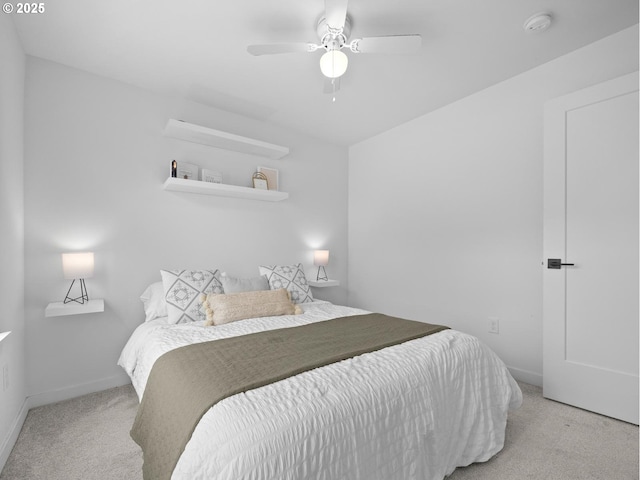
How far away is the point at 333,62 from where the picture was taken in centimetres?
192

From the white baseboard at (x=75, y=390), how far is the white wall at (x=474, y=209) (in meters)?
2.70

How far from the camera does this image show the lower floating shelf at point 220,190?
2725 millimetres

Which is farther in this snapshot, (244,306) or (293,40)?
(244,306)

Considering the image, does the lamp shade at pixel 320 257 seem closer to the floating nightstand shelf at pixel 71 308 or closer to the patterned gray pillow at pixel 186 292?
the patterned gray pillow at pixel 186 292

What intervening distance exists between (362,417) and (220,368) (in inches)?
25.6

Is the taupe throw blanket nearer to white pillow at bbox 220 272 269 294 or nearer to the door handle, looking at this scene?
white pillow at bbox 220 272 269 294

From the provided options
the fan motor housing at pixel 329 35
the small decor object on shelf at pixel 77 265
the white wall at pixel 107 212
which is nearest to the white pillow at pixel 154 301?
the white wall at pixel 107 212

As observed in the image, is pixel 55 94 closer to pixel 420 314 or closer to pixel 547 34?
pixel 547 34

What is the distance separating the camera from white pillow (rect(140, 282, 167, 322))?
246 cm

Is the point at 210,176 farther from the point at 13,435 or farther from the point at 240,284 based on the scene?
the point at 13,435

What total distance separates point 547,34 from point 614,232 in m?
1.40

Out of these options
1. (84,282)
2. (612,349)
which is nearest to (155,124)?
(84,282)

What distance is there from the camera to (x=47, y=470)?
1.58 metres

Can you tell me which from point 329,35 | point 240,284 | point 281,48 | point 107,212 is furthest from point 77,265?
point 329,35
